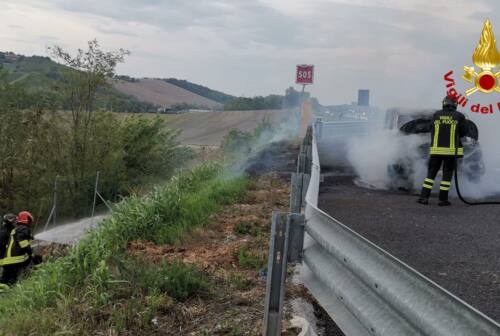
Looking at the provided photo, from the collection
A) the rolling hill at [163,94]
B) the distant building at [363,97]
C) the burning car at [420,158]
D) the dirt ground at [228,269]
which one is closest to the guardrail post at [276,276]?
the dirt ground at [228,269]

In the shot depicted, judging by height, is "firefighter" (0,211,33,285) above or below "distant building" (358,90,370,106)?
below

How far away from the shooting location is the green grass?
3.82 meters

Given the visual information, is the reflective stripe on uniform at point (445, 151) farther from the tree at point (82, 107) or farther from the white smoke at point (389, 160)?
the tree at point (82, 107)

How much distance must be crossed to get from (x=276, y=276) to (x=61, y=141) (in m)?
25.5

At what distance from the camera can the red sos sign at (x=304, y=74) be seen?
24.7 metres

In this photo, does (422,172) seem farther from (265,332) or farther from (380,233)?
(265,332)

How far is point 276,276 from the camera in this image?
295cm

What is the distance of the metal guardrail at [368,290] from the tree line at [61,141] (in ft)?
A: 76.7

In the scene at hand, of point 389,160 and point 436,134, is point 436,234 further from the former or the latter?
point 389,160

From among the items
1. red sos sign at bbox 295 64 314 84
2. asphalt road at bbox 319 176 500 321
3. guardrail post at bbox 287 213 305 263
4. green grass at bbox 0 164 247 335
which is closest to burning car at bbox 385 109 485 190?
asphalt road at bbox 319 176 500 321

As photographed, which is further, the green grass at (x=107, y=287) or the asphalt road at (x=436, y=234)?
the asphalt road at (x=436, y=234)

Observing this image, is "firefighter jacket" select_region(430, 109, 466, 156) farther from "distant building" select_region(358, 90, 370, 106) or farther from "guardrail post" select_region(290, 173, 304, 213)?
"distant building" select_region(358, 90, 370, 106)

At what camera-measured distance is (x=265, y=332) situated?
294cm

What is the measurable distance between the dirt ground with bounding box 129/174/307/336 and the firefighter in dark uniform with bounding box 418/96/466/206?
108 inches
